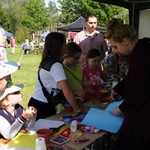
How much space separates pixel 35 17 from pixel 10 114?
38.7 meters

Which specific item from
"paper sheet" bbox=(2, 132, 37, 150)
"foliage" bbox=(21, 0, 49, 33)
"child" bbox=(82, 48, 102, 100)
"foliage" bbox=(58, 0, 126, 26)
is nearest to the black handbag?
"paper sheet" bbox=(2, 132, 37, 150)

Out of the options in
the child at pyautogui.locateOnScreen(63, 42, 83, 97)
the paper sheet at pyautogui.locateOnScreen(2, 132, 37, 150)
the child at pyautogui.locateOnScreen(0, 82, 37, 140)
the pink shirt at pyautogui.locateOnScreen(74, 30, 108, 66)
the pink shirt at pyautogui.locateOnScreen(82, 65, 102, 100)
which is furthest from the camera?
the pink shirt at pyautogui.locateOnScreen(74, 30, 108, 66)

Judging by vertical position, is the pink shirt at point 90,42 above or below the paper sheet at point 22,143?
above

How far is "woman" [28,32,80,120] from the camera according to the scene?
6.00ft

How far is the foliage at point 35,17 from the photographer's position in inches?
1510

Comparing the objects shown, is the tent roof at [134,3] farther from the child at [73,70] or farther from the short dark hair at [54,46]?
the short dark hair at [54,46]

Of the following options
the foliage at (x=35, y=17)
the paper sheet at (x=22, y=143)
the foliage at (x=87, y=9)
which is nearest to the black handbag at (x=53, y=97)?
the paper sheet at (x=22, y=143)

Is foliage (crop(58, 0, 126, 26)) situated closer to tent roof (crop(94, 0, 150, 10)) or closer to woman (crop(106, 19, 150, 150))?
tent roof (crop(94, 0, 150, 10))

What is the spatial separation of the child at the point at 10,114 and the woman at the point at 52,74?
0.32 meters

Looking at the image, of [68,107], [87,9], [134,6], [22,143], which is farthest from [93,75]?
[87,9]

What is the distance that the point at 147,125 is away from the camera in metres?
1.31

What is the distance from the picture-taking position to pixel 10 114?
62.2 inches

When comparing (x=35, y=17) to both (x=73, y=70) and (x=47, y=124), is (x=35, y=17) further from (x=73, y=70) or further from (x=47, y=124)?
(x=47, y=124)

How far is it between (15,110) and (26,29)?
126 ft
